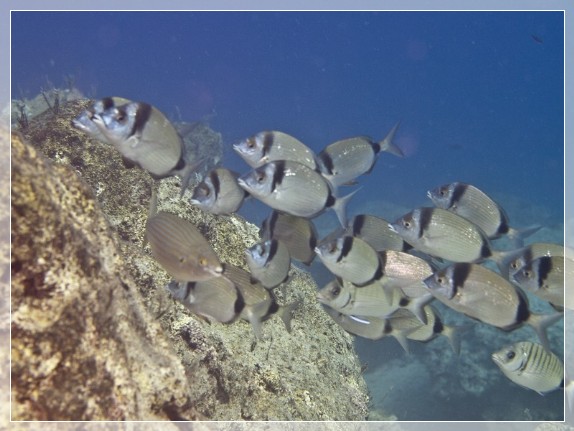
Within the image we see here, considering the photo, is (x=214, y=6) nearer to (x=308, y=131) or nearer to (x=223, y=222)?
(x=308, y=131)

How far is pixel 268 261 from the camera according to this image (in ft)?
9.60

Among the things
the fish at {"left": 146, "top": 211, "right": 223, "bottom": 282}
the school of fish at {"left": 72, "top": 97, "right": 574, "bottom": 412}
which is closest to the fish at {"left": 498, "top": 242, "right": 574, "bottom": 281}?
the school of fish at {"left": 72, "top": 97, "right": 574, "bottom": 412}

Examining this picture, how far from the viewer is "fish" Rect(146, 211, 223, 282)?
235 centimetres

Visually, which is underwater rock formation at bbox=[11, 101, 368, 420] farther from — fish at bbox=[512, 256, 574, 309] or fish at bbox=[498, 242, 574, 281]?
fish at bbox=[498, 242, 574, 281]

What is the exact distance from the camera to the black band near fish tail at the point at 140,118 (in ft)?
8.80

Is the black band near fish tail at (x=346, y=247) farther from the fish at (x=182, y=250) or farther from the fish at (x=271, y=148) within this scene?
the fish at (x=182, y=250)

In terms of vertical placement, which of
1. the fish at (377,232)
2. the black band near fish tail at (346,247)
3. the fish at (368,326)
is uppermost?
the black band near fish tail at (346,247)

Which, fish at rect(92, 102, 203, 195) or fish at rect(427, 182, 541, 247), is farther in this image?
fish at rect(427, 182, 541, 247)

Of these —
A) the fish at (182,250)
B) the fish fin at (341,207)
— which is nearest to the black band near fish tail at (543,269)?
the fish fin at (341,207)

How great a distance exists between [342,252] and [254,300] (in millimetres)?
690

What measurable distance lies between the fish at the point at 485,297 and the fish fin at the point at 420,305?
237mm

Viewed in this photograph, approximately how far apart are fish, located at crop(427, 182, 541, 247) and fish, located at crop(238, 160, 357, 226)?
1140 mm

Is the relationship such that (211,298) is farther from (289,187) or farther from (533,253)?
(533,253)

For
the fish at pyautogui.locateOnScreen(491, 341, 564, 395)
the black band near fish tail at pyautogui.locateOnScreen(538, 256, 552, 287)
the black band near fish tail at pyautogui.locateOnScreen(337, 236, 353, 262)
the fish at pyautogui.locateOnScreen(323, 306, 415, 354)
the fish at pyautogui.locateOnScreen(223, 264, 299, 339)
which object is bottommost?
the fish at pyautogui.locateOnScreen(323, 306, 415, 354)
